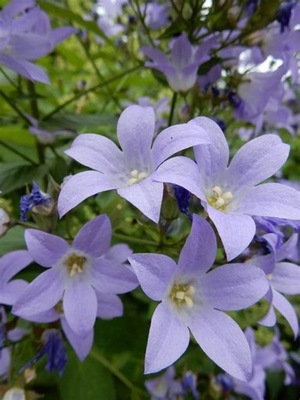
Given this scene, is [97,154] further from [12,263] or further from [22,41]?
[22,41]

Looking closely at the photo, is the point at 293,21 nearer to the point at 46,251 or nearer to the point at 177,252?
the point at 177,252

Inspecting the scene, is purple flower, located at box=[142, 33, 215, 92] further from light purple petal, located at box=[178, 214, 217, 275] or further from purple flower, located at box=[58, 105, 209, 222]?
light purple petal, located at box=[178, 214, 217, 275]

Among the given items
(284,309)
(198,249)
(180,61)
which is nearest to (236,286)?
(198,249)

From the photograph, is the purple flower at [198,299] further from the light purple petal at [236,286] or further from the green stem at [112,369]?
the green stem at [112,369]

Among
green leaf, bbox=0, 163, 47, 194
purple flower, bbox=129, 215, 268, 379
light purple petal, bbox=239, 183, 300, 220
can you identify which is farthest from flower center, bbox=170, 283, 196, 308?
green leaf, bbox=0, 163, 47, 194

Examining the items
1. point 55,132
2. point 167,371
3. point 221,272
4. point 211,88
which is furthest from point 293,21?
point 167,371

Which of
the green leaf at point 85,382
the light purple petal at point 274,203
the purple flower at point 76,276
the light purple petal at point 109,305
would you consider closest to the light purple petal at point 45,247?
the purple flower at point 76,276
